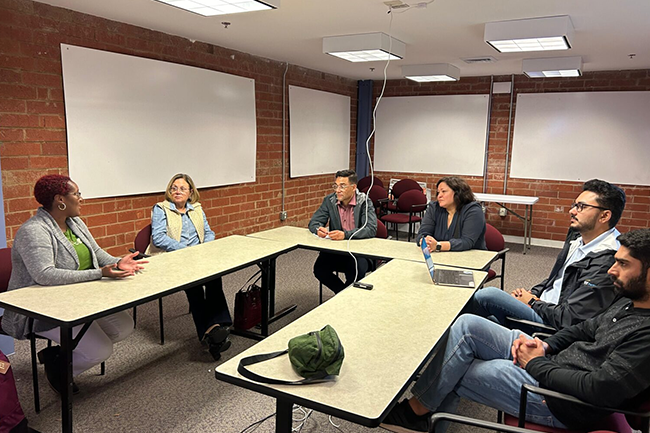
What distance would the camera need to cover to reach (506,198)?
6.49m

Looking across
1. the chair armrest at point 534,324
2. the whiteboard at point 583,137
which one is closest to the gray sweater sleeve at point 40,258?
the chair armrest at point 534,324

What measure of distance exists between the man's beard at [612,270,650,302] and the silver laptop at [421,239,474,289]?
828 mm

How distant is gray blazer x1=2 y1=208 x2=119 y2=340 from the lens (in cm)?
222

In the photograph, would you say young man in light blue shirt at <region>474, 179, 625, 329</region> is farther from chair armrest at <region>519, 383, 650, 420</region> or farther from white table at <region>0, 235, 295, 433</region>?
white table at <region>0, 235, 295, 433</region>

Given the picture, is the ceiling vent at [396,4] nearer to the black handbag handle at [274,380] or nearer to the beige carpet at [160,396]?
the beige carpet at [160,396]

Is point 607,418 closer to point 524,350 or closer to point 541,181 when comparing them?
point 524,350

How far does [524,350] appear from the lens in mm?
1779

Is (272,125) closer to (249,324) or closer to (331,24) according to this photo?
(331,24)

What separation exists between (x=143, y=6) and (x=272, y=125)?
8.56ft

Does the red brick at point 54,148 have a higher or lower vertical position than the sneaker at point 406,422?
higher

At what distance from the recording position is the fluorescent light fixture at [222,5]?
2.82 m

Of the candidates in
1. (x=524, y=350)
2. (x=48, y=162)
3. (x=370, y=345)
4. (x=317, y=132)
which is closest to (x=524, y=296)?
(x=524, y=350)

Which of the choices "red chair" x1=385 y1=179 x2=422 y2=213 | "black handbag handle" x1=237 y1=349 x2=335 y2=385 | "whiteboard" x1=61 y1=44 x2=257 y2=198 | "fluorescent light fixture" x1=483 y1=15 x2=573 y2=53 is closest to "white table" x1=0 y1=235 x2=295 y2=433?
"black handbag handle" x1=237 y1=349 x2=335 y2=385

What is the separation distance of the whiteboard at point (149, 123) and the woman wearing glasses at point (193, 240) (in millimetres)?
866
